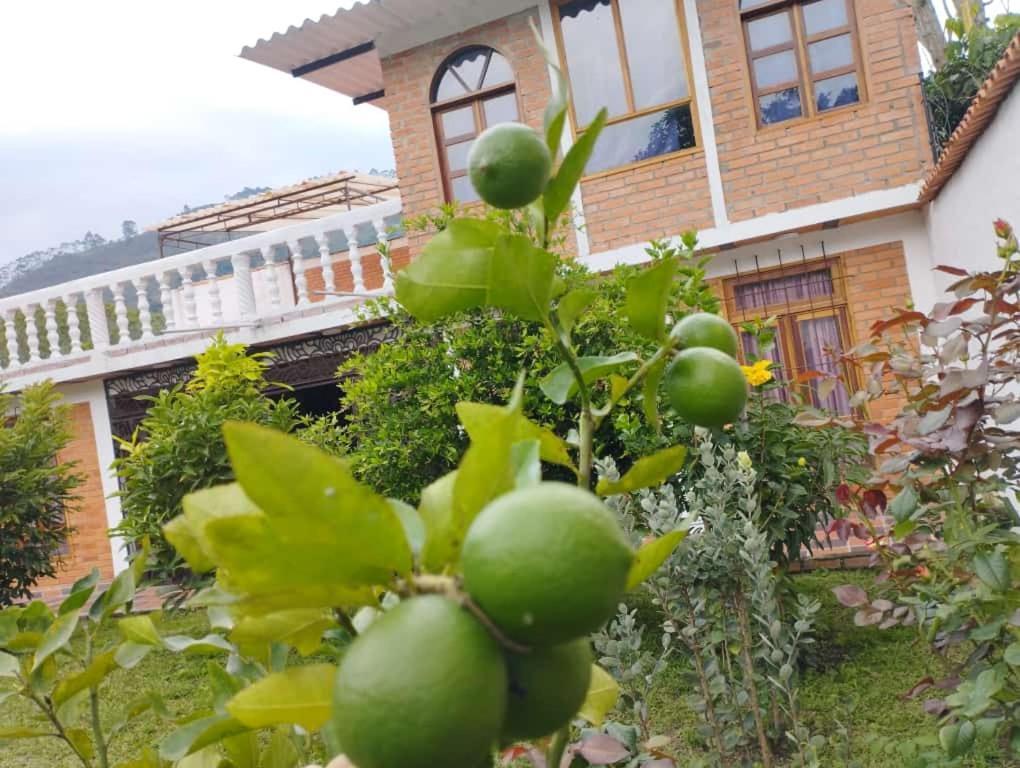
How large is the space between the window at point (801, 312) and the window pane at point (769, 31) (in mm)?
1838

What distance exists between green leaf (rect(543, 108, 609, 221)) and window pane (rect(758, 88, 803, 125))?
695 centimetres

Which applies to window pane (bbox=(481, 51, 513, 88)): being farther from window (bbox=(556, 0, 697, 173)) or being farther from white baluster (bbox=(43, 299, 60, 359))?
white baluster (bbox=(43, 299, 60, 359))

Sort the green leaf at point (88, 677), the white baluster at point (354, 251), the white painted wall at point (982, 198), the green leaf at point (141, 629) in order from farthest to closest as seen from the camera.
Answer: the white baluster at point (354, 251) < the white painted wall at point (982, 198) < the green leaf at point (88, 677) < the green leaf at point (141, 629)

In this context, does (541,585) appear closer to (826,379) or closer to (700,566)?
(700,566)

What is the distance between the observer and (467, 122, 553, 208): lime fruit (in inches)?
19.4

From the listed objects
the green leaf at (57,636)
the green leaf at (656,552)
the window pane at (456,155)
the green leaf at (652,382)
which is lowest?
the green leaf at (57,636)

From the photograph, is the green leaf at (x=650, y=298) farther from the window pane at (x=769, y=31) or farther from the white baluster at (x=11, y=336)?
the white baluster at (x=11, y=336)

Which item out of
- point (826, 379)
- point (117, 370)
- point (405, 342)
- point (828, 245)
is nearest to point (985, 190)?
point (828, 245)

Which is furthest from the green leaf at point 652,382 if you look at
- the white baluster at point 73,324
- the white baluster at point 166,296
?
the white baluster at point 73,324

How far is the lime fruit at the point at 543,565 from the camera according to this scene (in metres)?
0.29

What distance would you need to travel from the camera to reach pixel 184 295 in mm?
8117

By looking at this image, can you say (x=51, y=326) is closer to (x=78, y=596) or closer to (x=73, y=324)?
(x=73, y=324)

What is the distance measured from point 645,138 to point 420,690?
288 inches

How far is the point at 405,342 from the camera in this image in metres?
4.26
